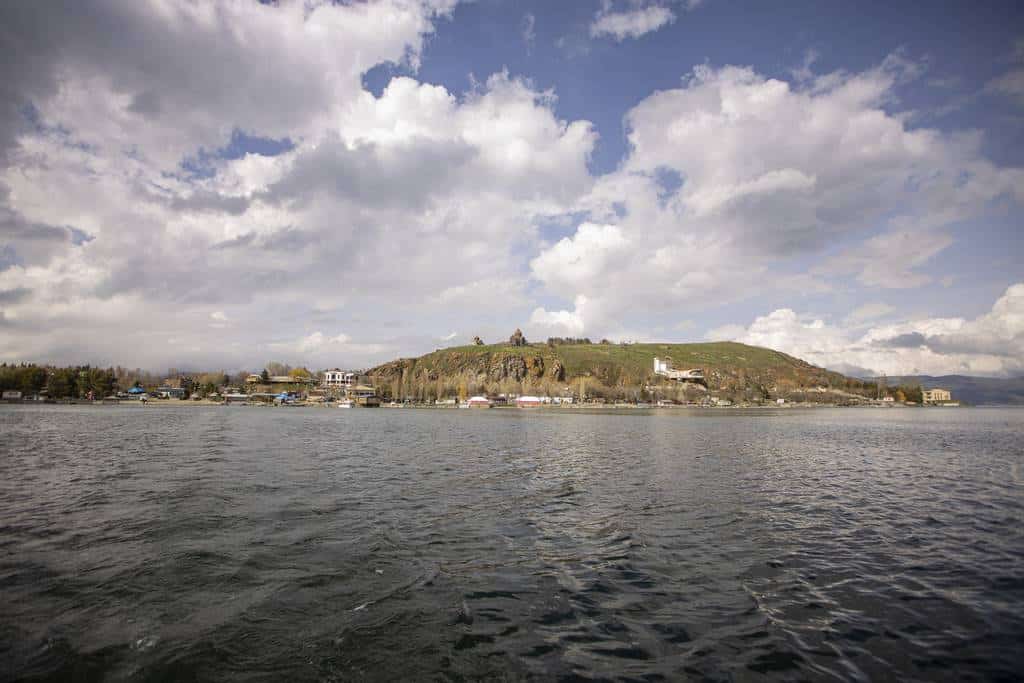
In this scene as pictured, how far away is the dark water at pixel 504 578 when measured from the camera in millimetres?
10719

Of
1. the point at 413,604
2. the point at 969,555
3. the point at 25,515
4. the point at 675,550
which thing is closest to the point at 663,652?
the point at 413,604

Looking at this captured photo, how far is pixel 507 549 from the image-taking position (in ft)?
61.8

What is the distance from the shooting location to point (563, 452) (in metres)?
55.7

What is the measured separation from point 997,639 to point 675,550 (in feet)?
28.5

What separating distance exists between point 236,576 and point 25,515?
15463 mm

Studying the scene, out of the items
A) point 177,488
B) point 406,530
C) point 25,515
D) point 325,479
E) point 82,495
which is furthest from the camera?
point 325,479

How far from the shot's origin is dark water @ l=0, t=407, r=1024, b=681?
10.7 m

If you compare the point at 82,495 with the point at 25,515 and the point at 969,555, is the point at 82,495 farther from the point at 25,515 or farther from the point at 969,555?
the point at 969,555

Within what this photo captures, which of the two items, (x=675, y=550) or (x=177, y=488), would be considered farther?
(x=177, y=488)

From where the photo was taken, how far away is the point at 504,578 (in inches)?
623

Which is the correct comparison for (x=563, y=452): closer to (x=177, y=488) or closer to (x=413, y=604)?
(x=177, y=488)

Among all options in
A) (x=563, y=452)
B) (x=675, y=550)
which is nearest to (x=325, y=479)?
(x=675, y=550)

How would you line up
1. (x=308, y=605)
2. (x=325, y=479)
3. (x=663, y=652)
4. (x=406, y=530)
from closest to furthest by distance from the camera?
1. (x=663, y=652)
2. (x=308, y=605)
3. (x=406, y=530)
4. (x=325, y=479)

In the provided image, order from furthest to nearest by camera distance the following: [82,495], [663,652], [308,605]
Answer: [82,495]
[308,605]
[663,652]
